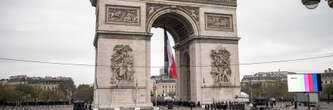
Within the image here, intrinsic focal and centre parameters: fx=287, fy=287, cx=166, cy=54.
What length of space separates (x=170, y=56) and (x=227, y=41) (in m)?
6.60

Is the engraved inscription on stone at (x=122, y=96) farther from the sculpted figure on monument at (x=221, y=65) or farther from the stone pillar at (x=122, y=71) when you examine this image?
the sculpted figure on monument at (x=221, y=65)

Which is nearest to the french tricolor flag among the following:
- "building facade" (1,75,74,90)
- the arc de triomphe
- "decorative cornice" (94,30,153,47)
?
the arc de triomphe

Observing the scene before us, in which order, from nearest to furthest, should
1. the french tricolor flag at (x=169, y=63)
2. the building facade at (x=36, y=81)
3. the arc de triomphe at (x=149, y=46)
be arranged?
the arc de triomphe at (x=149, y=46) < the french tricolor flag at (x=169, y=63) < the building facade at (x=36, y=81)

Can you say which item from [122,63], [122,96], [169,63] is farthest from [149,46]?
[122,96]

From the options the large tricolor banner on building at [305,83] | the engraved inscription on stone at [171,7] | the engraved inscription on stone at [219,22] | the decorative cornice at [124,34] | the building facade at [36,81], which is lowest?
the building facade at [36,81]

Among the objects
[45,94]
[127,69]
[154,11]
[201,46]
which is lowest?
[45,94]

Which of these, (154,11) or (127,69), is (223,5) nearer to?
(154,11)

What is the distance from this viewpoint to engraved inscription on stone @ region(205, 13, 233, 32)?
103 feet

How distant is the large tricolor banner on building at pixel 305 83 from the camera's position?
69.4 ft

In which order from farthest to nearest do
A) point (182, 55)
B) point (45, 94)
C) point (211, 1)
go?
point (45, 94), point (182, 55), point (211, 1)

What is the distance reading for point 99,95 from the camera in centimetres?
2595

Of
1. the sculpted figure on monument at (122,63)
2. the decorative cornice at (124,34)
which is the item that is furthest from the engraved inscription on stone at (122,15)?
the sculpted figure on monument at (122,63)

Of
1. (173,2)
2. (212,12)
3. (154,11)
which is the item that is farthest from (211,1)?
(154,11)

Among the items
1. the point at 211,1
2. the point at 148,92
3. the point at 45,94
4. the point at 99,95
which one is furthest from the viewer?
the point at 45,94
